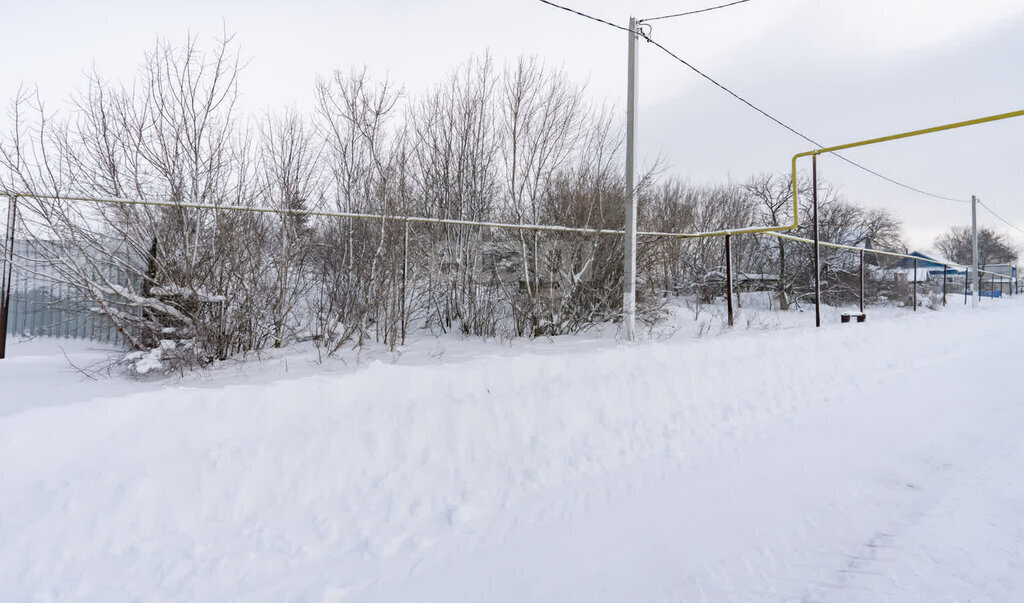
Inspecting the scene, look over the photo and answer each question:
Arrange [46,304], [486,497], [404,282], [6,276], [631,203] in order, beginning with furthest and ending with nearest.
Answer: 1. [631,203]
2. [404,282]
3. [6,276]
4. [46,304]
5. [486,497]

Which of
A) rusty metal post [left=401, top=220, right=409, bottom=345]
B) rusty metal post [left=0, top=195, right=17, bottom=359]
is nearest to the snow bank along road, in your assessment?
rusty metal post [left=401, top=220, right=409, bottom=345]

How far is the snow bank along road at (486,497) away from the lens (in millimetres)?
Answer: 2330

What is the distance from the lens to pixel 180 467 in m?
2.90

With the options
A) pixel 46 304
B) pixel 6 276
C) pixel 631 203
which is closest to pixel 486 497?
pixel 46 304

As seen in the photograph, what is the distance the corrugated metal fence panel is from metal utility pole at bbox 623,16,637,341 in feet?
20.1

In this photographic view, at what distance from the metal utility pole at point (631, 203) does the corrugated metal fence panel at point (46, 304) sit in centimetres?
614

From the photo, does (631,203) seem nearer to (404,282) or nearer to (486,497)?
(404,282)

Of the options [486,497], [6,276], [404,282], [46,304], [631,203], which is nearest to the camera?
[486,497]

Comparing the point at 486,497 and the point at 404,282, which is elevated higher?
the point at 404,282

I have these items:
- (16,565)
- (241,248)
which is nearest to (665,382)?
(241,248)

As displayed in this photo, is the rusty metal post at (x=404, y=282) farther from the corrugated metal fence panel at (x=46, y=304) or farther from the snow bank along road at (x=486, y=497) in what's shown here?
the corrugated metal fence panel at (x=46, y=304)

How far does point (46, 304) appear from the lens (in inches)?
179

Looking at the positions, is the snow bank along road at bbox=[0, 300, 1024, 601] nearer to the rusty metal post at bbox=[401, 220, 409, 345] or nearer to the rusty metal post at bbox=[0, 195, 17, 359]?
the rusty metal post at bbox=[401, 220, 409, 345]

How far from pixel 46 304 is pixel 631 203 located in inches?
281
